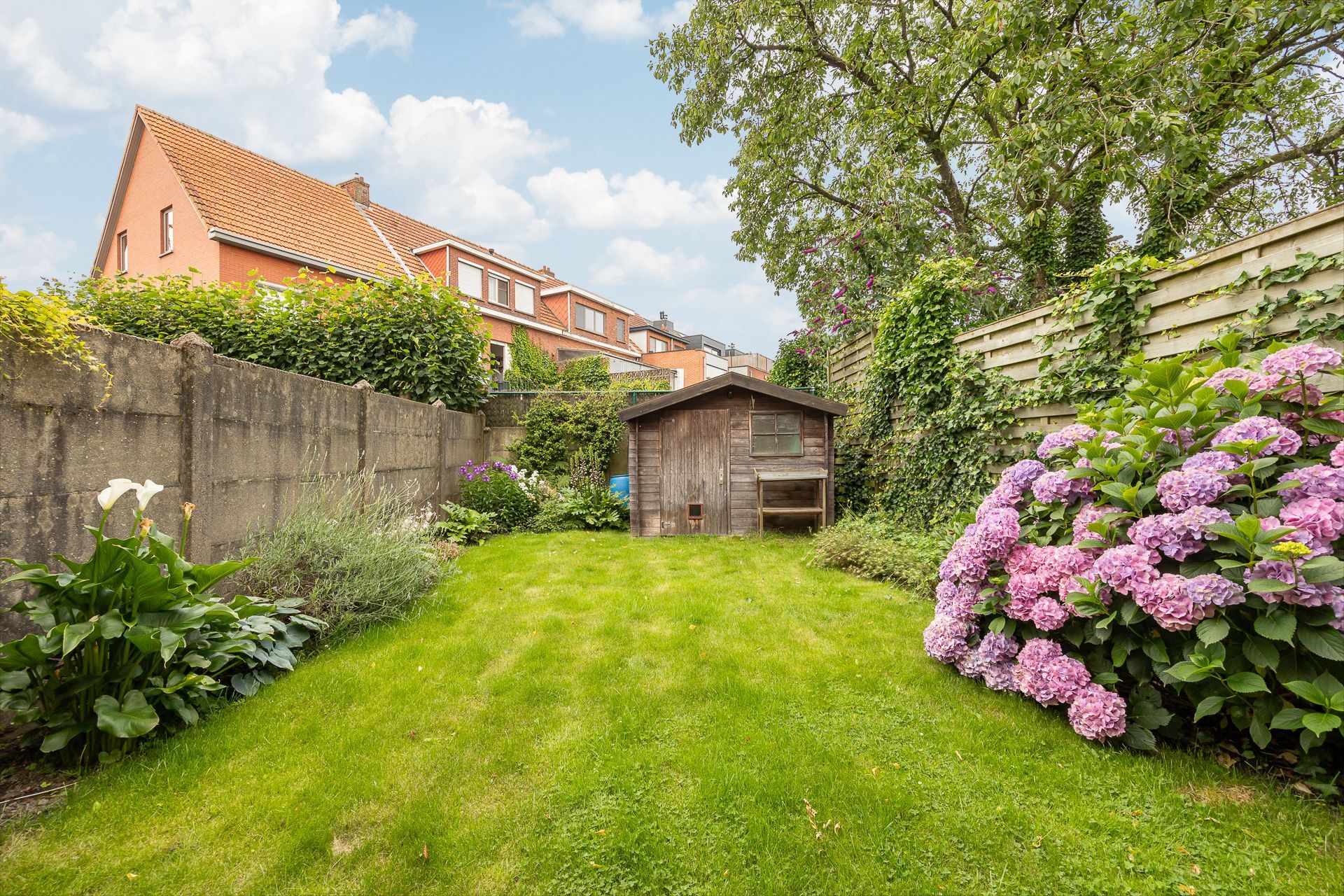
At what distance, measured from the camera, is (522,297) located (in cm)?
2261

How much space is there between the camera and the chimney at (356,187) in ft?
59.8

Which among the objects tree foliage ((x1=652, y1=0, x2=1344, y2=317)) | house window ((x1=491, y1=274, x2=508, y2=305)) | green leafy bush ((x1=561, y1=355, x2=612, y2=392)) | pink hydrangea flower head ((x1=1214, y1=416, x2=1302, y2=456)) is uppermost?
house window ((x1=491, y1=274, x2=508, y2=305))

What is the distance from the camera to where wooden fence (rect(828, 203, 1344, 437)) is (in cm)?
265

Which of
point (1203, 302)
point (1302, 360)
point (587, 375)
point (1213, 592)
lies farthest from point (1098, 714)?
point (587, 375)

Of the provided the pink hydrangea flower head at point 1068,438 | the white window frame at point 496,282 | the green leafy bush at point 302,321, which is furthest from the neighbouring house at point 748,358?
the pink hydrangea flower head at point 1068,438

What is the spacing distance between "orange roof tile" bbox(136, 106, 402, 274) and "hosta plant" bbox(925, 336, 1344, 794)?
43.3 feet

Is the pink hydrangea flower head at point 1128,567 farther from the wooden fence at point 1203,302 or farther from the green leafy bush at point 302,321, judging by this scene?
the green leafy bush at point 302,321

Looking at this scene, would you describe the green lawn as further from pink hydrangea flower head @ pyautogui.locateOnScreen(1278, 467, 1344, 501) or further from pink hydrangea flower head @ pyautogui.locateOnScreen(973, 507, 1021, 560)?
pink hydrangea flower head @ pyautogui.locateOnScreen(1278, 467, 1344, 501)

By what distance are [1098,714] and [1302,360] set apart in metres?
1.85

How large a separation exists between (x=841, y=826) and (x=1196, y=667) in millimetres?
1617

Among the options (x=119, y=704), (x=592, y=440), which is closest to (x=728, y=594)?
(x=119, y=704)

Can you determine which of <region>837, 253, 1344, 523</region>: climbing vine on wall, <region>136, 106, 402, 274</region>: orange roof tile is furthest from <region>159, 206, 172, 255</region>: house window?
<region>837, 253, 1344, 523</region>: climbing vine on wall

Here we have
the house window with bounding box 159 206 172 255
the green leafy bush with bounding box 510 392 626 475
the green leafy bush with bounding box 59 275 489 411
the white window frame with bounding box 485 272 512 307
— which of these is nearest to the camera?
the green leafy bush with bounding box 59 275 489 411

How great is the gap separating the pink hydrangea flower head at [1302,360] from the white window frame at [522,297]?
74.7 feet
